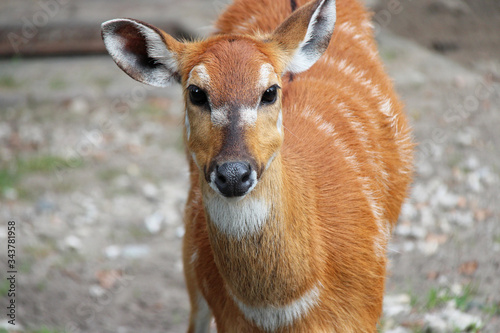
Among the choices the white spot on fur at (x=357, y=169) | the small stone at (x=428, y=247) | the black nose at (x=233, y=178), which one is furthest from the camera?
the small stone at (x=428, y=247)

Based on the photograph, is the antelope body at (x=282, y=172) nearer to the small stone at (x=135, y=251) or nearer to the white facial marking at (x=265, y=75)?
the white facial marking at (x=265, y=75)

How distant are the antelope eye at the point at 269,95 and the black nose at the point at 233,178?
1.34 ft

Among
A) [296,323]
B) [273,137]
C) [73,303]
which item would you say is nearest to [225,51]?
[273,137]

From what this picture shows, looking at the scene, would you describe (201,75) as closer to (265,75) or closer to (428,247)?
(265,75)

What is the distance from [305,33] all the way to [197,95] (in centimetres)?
64

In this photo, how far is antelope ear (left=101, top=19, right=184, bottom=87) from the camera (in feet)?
9.86

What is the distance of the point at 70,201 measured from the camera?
608 centimetres

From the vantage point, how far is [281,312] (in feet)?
9.67

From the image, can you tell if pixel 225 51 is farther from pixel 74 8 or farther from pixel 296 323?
pixel 74 8

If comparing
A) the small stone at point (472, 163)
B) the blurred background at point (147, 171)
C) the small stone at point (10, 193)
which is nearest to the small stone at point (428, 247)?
the blurred background at point (147, 171)

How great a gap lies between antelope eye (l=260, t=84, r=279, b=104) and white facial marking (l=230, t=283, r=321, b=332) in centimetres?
90

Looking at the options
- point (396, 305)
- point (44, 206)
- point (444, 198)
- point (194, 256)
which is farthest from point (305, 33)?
point (44, 206)

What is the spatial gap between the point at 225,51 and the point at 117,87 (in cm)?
528

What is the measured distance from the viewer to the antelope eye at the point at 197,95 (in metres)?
2.78
